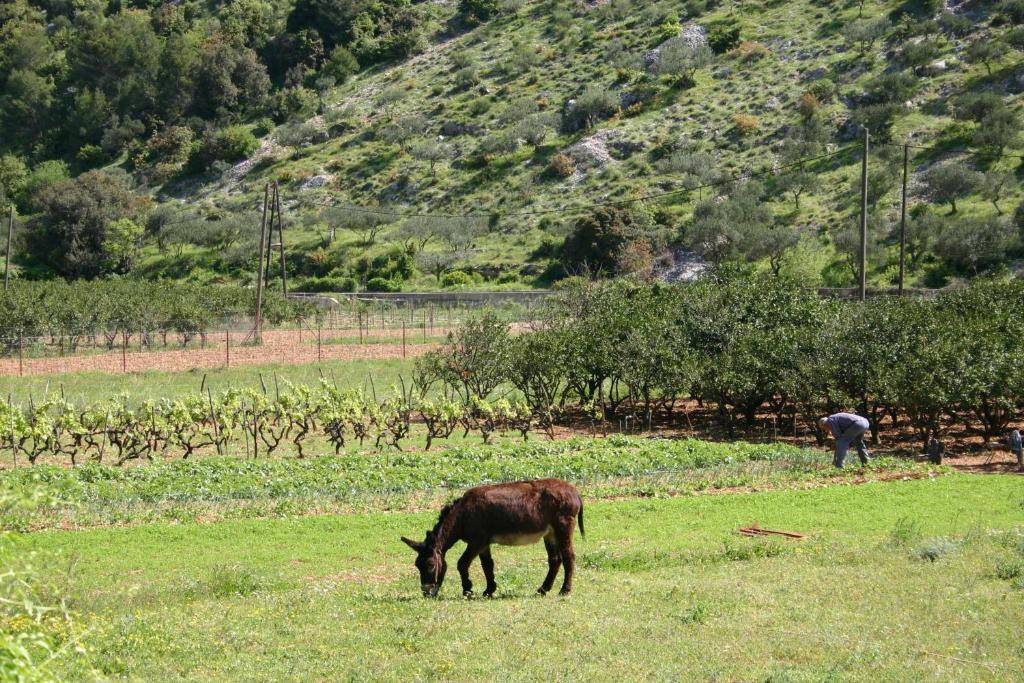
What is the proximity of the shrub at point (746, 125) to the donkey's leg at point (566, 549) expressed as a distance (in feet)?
278

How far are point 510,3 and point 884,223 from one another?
79.2 metres

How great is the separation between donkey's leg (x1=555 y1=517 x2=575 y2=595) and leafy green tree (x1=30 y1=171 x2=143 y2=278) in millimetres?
92290

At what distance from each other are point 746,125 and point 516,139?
73.0 feet

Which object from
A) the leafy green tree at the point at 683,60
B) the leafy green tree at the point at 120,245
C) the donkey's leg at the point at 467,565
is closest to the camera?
the donkey's leg at the point at 467,565

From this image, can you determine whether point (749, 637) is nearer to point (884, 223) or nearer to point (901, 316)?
point (901, 316)

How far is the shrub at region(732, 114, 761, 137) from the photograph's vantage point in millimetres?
93688

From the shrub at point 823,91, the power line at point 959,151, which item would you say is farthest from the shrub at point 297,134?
the power line at point 959,151

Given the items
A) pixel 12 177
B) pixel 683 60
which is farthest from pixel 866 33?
pixel 12 177

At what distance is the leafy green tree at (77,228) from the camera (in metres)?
97.4

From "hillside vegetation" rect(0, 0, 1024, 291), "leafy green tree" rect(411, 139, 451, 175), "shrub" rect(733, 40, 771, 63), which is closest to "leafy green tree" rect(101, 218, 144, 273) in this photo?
"hillside vegetation" rect(0, 0, 1024, 291)

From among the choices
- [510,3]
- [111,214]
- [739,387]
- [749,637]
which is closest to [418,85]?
[510,3]

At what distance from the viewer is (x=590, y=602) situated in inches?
522

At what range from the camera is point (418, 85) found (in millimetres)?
126000

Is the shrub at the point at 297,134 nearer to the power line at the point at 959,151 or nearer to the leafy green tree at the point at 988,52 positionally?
the power line at the point at 959,151
